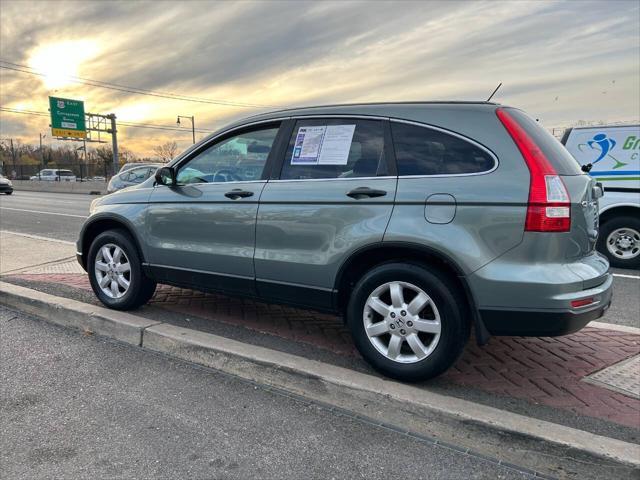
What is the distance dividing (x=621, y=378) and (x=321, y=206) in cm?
236

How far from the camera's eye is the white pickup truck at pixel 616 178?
701 cm

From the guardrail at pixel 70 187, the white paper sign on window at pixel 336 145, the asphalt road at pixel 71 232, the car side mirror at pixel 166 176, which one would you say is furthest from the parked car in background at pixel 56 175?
the white paper sign on window at pixel 336 145

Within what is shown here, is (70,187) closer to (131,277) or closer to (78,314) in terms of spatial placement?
(78,314)

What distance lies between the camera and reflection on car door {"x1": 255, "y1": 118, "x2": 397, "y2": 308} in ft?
10.3

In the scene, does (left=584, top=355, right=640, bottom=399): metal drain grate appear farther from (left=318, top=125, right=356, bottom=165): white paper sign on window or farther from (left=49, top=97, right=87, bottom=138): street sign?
(left=49, top=97, right=87, bottom=138): street sign

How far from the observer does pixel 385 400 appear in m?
2.88

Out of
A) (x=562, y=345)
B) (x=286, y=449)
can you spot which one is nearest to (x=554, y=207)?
(x=562, y=345)

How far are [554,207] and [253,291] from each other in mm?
2174

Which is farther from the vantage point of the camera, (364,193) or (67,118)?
(67,118)

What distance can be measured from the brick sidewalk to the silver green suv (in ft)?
1.60

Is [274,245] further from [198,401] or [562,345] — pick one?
[562,345]

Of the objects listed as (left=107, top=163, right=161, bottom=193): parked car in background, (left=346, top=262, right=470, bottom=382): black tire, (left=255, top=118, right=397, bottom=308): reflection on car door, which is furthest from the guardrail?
(left=346, top=262, right=470, bottom=382): black tire

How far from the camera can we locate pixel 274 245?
354 cm

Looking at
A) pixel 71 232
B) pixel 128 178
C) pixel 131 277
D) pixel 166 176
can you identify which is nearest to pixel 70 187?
pixel 128 178
